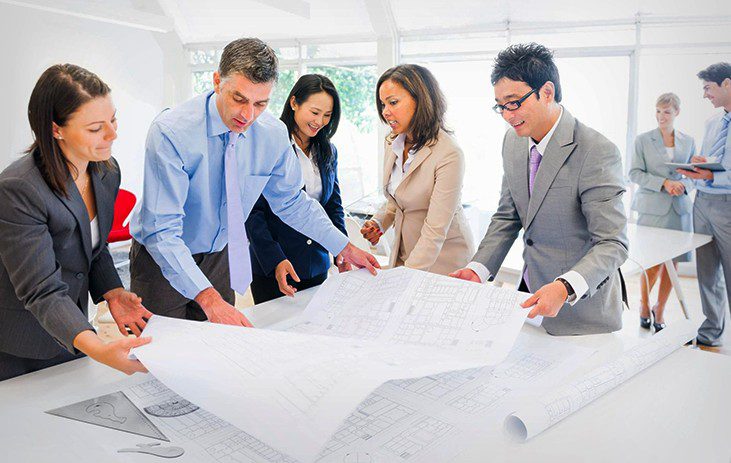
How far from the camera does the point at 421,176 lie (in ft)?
7.15

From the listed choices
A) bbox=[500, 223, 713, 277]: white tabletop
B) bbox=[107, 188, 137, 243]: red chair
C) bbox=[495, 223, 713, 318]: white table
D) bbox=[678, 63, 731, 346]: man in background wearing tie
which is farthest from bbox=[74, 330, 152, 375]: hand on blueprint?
bbox=[678, 63, 731, 346]: man in background wearing tie

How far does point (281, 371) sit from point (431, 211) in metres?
1.19

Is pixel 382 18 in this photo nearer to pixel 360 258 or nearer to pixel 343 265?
pixel 343 265

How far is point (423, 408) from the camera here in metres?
1.16

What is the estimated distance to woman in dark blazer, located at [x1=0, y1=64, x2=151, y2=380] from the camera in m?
1.23

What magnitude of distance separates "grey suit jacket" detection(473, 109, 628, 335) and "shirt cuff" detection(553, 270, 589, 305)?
0.02 metres

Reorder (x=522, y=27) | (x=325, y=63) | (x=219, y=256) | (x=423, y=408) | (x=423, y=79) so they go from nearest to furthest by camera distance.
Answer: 1. (x=423, y=408)
2. (x=219, y=256)
3. (x=423, y=79)
4. (x=522, y=27)
5. (x=325, y=63)

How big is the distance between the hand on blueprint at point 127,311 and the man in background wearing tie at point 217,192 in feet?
0.40

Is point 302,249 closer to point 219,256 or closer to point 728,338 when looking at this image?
point 219,256

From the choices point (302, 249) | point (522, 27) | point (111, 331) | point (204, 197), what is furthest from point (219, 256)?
point (522, 27)

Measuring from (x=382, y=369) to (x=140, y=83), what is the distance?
8.06 metres

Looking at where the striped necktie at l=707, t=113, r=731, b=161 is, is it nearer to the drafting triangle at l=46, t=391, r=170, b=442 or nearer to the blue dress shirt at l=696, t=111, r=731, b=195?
the blue dress shirt at l=696, t=111, r=731, b=195

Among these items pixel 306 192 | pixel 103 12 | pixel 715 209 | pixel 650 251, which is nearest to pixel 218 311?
pixel 306 192

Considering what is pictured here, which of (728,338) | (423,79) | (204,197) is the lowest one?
(728,338)
